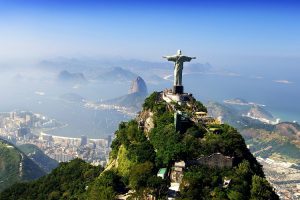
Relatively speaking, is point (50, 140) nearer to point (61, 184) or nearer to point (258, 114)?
point (258, 114)

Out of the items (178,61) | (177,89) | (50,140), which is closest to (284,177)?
(177,89)

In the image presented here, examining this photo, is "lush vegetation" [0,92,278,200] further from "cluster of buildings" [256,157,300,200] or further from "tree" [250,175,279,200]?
"cluster of buildings" [256,157,300,200]

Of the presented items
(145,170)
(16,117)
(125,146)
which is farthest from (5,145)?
(16,117)

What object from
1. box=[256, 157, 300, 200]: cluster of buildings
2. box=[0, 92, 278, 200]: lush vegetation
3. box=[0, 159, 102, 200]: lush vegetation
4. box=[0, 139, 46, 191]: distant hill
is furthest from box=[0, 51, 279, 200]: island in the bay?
box=[256, 157, 300, 200]: cluster of buildings

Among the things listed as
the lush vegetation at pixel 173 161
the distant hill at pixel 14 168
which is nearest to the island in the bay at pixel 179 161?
the lush vegetation at pixel 173 161

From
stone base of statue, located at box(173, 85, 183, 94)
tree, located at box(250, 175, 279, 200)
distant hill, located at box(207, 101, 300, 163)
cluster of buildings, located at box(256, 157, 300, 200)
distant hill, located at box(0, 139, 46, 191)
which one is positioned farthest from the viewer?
distant hill, located at box(207, 101, 300, 163)

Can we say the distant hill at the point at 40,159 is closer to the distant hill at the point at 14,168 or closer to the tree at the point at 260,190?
the distant hill at the point at 14,168

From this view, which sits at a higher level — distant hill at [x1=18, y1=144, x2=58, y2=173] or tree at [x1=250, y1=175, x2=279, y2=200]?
tree at [x1=250, y1=175, x2=279, y2=200]
